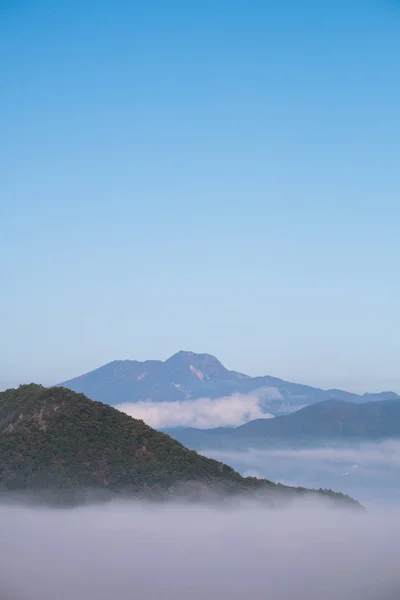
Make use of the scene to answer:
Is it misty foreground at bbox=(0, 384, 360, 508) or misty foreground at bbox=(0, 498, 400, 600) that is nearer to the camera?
misty foreground at bbox=(0, 498, 400, 600)

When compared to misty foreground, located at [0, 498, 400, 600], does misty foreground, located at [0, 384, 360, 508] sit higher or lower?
higher

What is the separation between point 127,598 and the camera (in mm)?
150875

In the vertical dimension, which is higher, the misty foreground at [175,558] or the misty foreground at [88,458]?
the misty foreground at [88,458]

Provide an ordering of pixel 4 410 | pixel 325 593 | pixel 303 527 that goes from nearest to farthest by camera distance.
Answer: pixel 325 593 → pixel 4 410 → pixel 303 527

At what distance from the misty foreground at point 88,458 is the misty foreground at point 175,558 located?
3201mm

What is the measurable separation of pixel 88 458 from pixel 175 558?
3376 cm

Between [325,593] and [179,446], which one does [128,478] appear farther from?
[325,593]

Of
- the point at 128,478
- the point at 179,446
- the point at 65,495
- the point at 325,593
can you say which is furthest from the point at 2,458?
the point at 325,593

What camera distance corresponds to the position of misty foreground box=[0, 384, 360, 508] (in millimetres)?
160000

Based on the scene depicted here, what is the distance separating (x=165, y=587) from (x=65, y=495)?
76.4ft

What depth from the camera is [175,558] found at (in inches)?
7269

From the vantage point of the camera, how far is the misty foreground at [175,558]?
513 ft

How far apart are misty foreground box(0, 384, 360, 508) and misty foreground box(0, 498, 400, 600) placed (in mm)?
3201

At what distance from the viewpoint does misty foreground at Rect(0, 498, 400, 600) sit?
513 feet
